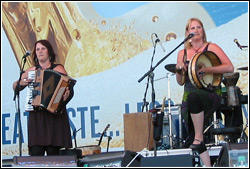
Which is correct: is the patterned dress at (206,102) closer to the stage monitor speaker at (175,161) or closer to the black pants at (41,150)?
the stage monitor speaker at (175,161)

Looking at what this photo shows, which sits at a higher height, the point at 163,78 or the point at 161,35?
the point at 161,35

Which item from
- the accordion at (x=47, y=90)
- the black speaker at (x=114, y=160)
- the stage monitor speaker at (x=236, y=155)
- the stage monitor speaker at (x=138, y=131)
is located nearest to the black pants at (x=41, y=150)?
the accordion at (x=47, y=90)

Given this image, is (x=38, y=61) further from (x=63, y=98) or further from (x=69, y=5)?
(x=69, y=5)

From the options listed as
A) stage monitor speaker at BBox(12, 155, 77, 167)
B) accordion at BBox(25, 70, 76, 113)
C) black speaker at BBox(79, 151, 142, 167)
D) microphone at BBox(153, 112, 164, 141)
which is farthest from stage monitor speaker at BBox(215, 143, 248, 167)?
accordion at BBox(25, 70, 76, 113)

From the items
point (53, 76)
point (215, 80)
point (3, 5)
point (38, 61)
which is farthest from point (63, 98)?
point (3, 5)

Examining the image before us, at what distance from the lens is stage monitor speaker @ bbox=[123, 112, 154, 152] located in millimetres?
5477

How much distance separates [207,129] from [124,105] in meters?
1.60

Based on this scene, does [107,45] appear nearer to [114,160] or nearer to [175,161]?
[114,160]

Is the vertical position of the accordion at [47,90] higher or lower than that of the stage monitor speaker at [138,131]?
higher

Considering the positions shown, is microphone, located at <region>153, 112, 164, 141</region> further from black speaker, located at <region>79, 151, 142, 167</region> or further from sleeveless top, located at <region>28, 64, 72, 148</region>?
sleeveless top, located at <region>28, 64, 72, 148</region>

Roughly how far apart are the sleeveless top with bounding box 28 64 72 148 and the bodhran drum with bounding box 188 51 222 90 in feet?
4.33

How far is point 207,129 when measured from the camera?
5.38 m

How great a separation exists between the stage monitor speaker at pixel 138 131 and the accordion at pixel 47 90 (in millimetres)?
1168

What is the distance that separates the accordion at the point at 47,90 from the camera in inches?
183
